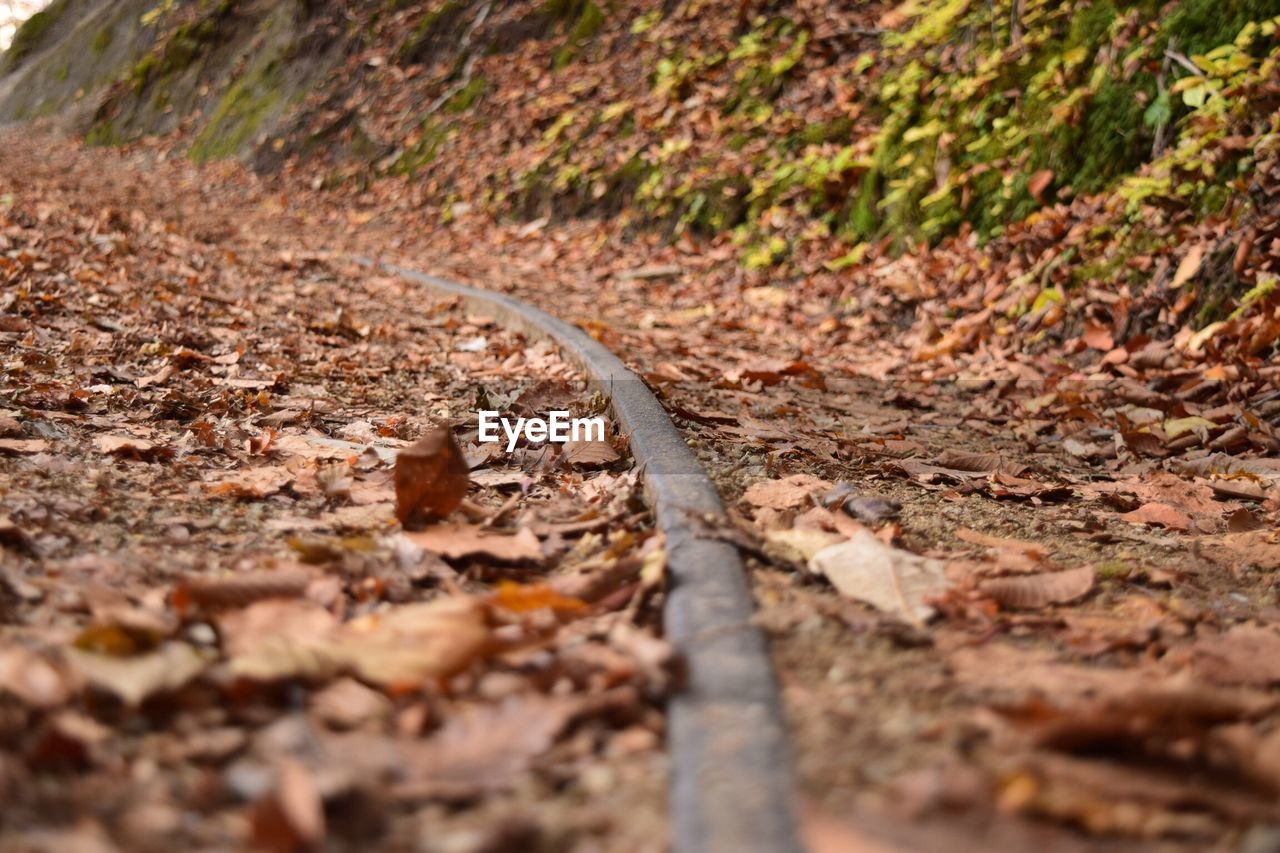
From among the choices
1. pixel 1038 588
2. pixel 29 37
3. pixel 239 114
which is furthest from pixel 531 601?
pixel 29 37

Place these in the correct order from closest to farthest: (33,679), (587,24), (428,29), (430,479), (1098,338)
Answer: (33,679), (430,479), (1098,338), (587,24), (428,29)

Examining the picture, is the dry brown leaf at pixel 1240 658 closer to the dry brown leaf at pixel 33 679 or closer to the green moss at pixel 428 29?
the dry brown leaf at pixel 33 679

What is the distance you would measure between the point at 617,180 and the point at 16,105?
27.8 meters

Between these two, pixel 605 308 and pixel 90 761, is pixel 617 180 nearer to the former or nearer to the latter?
pixel 605 308

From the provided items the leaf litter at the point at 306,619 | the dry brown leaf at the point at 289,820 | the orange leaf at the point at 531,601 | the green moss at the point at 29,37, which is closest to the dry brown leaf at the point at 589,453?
the leaf litter at the point at 306,619

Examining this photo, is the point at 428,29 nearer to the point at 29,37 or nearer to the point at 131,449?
the point at 131,449

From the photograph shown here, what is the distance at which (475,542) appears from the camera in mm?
1926

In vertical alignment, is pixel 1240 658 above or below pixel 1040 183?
below

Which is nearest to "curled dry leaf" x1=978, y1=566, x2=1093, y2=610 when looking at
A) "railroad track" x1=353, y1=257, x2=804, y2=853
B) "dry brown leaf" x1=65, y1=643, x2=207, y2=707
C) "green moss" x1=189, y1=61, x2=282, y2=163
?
"railroad track" x1=353, y1=257, x2=804, y2=853

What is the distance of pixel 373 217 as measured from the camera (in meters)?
11.6

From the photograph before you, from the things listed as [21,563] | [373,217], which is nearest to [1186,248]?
[21,563]

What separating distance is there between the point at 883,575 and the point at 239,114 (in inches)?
727

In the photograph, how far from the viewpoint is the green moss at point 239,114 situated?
637 inches

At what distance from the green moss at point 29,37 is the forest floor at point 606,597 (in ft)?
117
